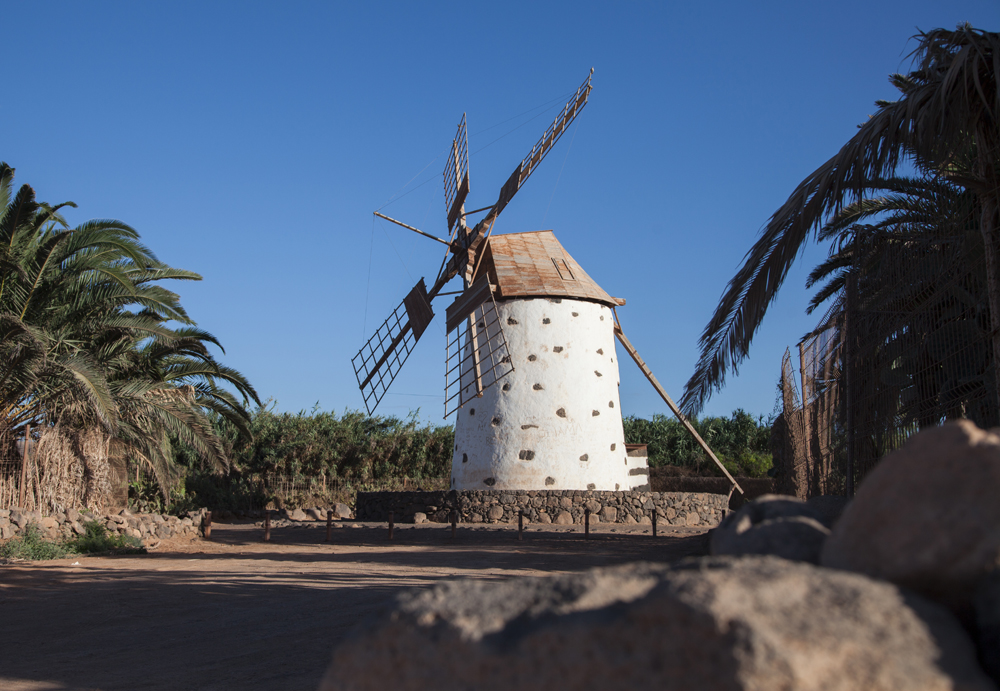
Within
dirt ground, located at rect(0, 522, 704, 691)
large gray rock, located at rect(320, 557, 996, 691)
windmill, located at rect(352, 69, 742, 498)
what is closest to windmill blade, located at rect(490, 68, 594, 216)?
windmill, located at rect(352, 69, 742, 498)

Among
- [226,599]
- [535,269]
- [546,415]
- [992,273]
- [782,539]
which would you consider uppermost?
[535,269]

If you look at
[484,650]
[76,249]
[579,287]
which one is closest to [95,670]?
[484,650]

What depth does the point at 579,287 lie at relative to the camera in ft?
59.6

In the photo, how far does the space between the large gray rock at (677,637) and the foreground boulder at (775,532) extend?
339 mm

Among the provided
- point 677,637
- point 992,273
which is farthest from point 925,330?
point 677,637

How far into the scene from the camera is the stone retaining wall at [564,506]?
16.1 m

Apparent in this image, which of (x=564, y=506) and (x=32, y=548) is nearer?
(x=32, y=548)

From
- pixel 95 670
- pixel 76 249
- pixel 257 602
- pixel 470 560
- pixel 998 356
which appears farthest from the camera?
pixel 76 249

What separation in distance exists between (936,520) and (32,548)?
11889 mm

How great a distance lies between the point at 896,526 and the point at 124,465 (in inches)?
571

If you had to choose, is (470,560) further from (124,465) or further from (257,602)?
(124,465)

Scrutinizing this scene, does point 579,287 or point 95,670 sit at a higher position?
point 579,287

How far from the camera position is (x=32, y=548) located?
408 inches

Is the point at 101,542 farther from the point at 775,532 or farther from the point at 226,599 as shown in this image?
the point at 775,532
